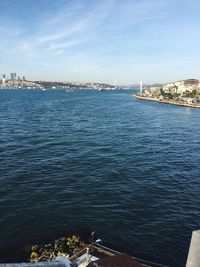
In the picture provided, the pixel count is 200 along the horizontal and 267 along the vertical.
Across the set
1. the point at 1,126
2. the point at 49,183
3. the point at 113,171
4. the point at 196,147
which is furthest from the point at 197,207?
the point at 1,126

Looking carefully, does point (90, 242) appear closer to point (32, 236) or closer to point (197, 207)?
point (32, 236)

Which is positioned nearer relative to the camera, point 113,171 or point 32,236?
point 32,236

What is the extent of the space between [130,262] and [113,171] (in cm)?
3047

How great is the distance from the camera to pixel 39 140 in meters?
70.5

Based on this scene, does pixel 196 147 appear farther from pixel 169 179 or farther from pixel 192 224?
pixel 192 224

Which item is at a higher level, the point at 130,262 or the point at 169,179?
the point at 130,262

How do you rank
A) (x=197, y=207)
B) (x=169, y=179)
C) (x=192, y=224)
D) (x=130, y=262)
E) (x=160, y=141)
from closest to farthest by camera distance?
(x=130, y=262), (x=192, y=224), (x=197, y=207), (x=169, y=179), (x=160, y=141)

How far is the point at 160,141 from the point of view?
73.8 metres

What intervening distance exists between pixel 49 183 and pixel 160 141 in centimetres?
3806

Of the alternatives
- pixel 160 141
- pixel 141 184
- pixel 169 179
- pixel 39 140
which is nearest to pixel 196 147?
pixel 160 141

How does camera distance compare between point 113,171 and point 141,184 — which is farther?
point 113,171

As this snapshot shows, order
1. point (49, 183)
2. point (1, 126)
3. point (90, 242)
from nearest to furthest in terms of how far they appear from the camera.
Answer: point (90, 242), point (49, 183), point (1, 126)

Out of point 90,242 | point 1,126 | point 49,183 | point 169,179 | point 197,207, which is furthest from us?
point 1,126

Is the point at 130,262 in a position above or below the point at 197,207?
above
